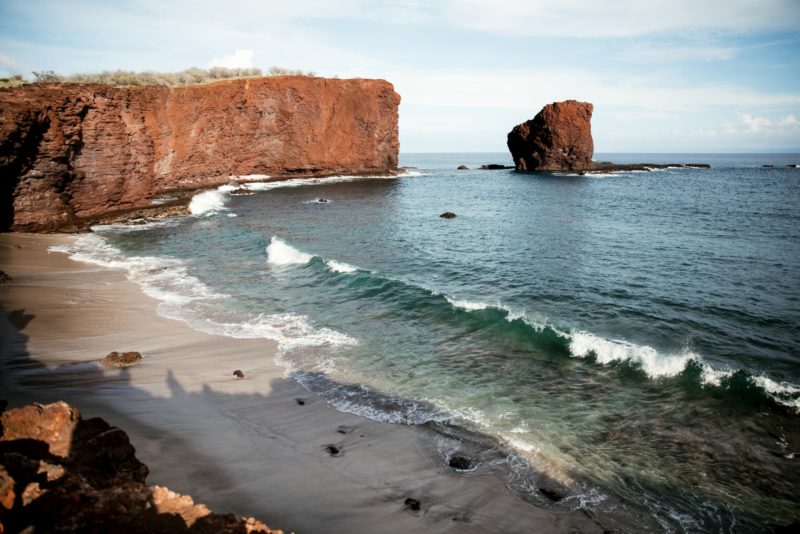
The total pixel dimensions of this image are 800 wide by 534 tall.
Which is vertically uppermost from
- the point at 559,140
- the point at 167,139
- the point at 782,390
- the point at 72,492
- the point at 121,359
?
the point at 559,140

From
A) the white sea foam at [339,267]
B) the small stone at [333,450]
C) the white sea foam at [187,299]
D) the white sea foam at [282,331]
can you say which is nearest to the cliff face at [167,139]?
the white sea foam at [187,299]

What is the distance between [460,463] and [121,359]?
828 centimetres

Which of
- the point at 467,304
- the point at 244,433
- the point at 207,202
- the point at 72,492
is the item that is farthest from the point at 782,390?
the point at 207,202

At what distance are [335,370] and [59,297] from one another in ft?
35.8

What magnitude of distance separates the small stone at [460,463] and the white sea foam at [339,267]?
510 inches

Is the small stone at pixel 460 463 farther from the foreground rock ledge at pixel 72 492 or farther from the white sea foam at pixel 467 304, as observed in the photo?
the white sea foam at pixel 467 304

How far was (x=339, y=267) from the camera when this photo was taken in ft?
67.6

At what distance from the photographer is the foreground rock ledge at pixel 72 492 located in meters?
3.70

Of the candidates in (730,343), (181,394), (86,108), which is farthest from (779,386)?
(86,108)

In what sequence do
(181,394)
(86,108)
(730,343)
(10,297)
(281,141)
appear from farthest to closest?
(281,141)
(86,108)
(10,297)
(730,343)
(181,394)

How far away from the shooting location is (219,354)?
11.8 metres

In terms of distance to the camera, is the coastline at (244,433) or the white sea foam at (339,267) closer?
the coastline at (244,433)

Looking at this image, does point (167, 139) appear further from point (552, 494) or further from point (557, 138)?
point (557, 138)

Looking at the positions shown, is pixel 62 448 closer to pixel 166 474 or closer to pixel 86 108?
pixel 166 474
